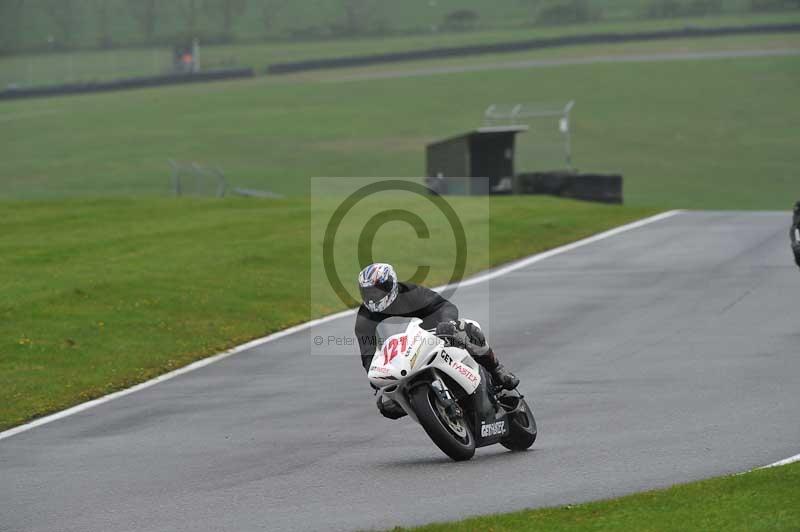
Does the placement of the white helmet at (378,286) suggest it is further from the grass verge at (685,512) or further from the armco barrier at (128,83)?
the armco barrier at (128,83)

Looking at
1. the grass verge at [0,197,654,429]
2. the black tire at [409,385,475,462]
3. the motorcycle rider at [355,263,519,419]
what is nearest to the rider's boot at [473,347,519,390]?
the motorcycle rider at [355,263,519,419]

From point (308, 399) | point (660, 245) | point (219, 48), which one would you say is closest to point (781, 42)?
point (219, 48)

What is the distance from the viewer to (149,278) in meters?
24.3

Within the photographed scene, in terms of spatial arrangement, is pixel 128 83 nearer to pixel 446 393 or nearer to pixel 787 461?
pixel 446 393

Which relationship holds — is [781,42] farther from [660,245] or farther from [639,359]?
[639,359]

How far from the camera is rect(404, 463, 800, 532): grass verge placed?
7.86 m

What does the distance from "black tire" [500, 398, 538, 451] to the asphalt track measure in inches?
5.1

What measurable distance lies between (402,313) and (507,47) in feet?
234

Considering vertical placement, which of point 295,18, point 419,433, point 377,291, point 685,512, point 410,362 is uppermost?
point 295,18

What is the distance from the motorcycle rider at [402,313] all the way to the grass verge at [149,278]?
5.62 meters

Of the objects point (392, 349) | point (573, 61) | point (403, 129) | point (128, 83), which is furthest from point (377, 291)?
point (128, 83)

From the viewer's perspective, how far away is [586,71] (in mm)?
69625

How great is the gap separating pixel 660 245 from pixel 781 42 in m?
49.1

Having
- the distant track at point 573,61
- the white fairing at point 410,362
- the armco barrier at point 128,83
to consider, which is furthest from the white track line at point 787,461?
the armco barrier at point 128,83
